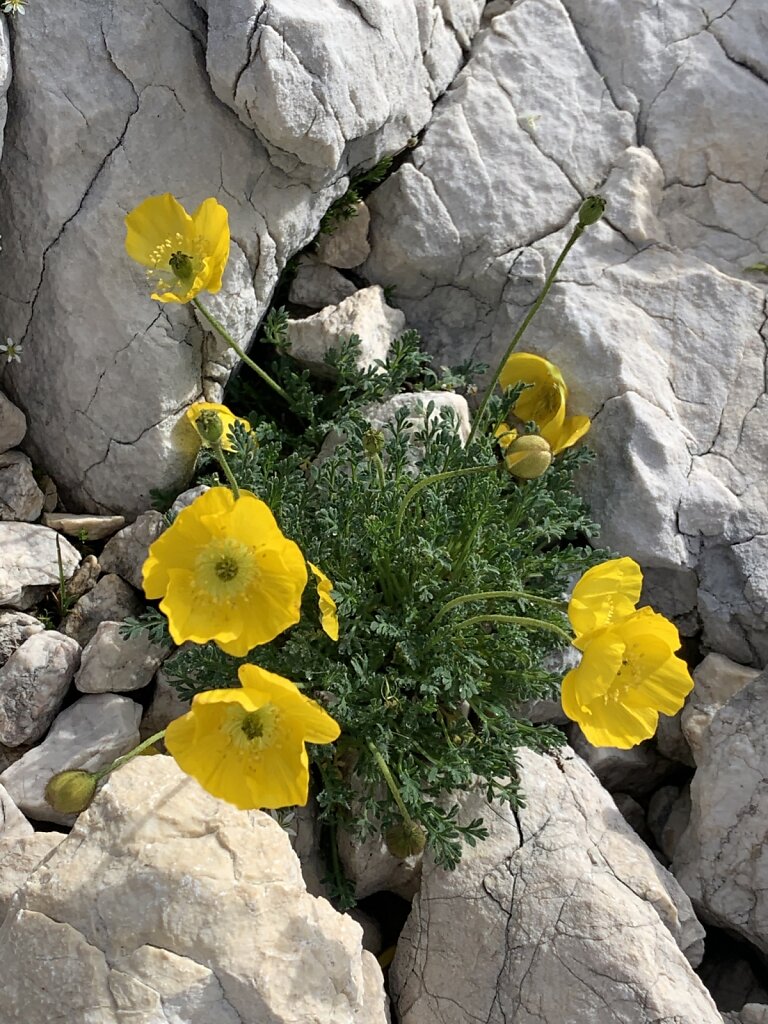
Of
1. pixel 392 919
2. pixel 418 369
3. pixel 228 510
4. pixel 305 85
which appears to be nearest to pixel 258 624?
pixel 228 510

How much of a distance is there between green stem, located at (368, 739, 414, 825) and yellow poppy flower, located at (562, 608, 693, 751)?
61 centimetres

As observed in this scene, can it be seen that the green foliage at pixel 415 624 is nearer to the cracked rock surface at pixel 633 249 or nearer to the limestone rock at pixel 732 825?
the cracked rock surface at pixel 633 249

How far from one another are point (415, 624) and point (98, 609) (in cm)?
126

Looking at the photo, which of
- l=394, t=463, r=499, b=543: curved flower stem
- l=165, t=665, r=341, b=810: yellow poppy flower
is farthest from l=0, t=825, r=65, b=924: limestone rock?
l=394, t=463, r=499, b=543: curved flower stem

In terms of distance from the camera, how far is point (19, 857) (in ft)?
9.65

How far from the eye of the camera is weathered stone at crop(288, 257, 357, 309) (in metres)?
4.38

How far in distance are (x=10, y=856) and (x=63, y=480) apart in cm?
162

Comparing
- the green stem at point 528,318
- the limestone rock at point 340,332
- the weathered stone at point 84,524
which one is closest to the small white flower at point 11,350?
the weathered stone at point 84,524

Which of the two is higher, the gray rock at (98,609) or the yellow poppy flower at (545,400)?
the yellow poppy flower at (545,400)

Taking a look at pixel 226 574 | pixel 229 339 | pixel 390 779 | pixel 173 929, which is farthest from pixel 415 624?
pixel 173 929

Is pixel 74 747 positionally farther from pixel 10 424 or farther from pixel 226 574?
pixel 10 424

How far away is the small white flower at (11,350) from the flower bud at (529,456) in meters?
2.09

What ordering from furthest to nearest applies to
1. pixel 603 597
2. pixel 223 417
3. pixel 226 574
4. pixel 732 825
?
pixel 223 417 → pixel 732 825 → pixel 603 597 → pixel 226 574

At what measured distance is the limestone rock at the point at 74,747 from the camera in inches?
128
